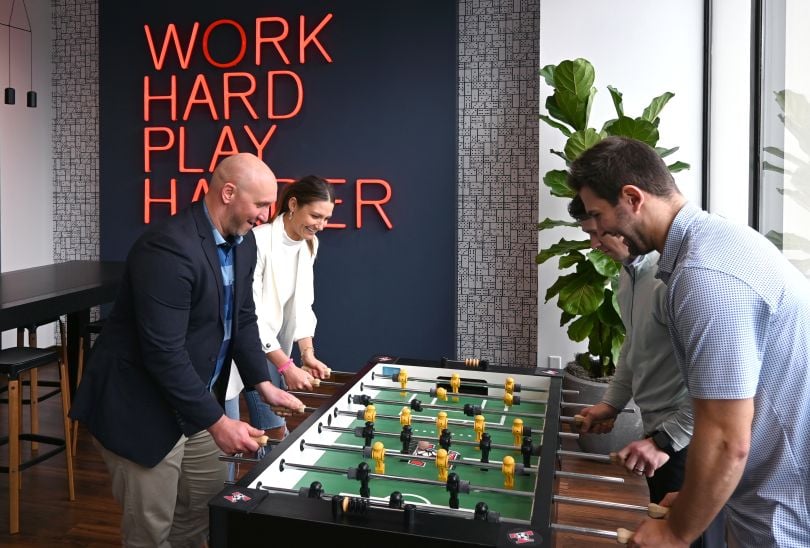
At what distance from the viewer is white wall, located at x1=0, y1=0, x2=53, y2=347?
5.87 metres

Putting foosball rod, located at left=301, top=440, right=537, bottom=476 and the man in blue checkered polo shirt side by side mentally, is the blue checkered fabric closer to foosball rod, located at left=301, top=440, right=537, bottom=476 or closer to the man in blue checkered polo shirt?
the man in blue checkered polo shirt

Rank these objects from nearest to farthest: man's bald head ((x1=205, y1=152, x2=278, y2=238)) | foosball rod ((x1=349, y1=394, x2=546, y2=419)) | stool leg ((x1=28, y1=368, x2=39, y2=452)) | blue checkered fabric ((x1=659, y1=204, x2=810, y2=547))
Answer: blue checkered fabric ((x1=659, y1=204, x2=810, y2=547)) → man's bald head ((x1=205, y1=152, x2=278, y2=238)) → foosball rod ((x1=349, y1=394, x2=546, y2=419)) → stool leg ((x1=28, y1=368, x2=39, y2=452))

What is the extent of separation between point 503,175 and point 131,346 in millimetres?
3817

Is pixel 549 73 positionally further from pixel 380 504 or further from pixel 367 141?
pixel 380 504

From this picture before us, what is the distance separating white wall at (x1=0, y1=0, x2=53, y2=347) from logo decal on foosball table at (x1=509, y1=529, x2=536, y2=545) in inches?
229

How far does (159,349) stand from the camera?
76.2 inches

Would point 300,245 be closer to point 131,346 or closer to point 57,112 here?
point 131,346

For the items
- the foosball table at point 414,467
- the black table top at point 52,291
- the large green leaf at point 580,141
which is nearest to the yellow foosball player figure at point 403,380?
the foosball table at point 414,467

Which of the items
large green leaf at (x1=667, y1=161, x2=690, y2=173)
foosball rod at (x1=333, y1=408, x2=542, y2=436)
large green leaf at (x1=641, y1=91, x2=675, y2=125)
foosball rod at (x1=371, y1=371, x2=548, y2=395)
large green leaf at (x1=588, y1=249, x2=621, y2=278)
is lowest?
foosball rod at (x1=333, y1=408, x2=542, y2=436)

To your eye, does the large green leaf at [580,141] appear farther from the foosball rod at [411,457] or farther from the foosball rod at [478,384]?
the foosball rod at [411,457]

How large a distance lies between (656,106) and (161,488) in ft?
10.9

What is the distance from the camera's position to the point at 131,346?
6.76 feet

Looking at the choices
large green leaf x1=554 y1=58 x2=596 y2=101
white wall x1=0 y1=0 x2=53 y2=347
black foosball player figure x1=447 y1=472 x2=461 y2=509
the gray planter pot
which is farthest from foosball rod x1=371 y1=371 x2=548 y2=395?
white wall x1=0 y1=0 x2=53 y2=347

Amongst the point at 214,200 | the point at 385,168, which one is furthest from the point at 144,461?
the point at 385,168
